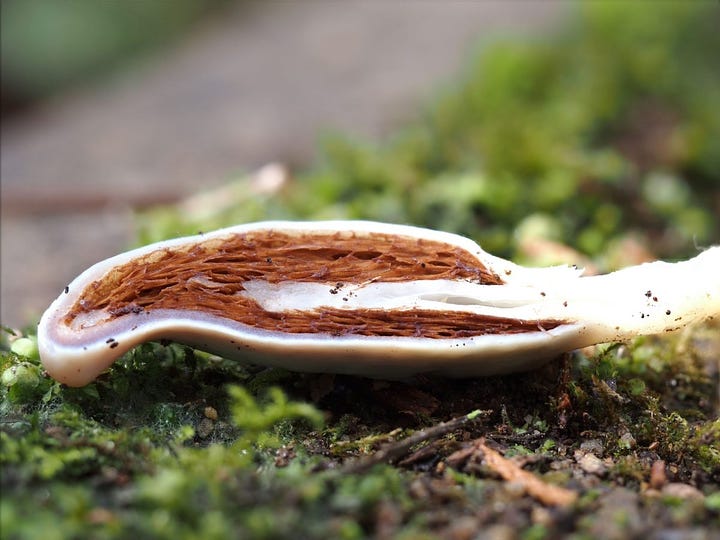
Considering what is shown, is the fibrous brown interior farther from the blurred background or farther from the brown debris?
the blurred background

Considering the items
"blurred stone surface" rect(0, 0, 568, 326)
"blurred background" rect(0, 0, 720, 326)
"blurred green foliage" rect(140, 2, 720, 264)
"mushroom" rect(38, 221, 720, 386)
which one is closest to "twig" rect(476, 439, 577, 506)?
"mushroom" rect(38, 221, 720, 386)

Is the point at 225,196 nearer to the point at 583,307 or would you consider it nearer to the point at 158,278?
the point at 158,278

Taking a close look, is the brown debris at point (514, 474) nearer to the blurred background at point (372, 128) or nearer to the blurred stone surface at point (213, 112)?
the blurred background at point (372, 128)

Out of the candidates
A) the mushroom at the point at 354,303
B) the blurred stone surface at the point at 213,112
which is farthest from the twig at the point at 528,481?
the blurred stone surface at the point at 213,112

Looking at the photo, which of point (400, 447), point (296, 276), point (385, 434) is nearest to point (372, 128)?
point (296, 276)

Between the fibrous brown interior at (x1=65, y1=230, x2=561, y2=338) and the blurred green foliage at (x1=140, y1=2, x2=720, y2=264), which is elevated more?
the blurred green foliage at (x1=140, y1=2, x2=720, y2=264)

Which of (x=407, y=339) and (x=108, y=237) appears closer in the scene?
(x=407, y=339)

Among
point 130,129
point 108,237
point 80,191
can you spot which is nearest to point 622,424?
point 108,237
